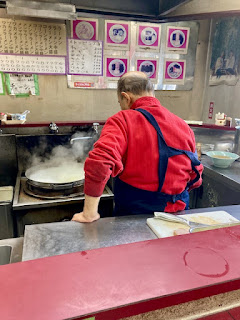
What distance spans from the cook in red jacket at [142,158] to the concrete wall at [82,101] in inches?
69.0

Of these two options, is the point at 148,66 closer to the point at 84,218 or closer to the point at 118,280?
the point at 84,218

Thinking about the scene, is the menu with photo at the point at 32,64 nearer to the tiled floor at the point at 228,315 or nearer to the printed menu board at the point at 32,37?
the printed menu board at the point at 32,37

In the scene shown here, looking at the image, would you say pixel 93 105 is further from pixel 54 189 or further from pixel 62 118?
pixel 54 189

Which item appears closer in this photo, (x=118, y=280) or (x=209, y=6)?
(x=118, y=280)

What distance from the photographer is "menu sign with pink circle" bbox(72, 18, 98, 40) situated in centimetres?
302

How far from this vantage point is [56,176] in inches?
99.1

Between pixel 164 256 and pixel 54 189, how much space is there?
1587 mm

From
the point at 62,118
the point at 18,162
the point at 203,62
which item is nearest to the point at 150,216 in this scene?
the point at 18,162

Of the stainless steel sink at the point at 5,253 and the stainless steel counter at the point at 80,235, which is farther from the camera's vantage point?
the stainless steel sink at the point at 5,253

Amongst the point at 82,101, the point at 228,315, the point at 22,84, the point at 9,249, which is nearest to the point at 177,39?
the point at 82,101

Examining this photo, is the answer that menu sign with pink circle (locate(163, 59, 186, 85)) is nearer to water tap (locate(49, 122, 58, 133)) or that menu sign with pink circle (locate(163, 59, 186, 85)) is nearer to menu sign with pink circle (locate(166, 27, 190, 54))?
menu sign with pink circle (locate(166, 27, 190, 54))

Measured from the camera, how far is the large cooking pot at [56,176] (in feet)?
7.39

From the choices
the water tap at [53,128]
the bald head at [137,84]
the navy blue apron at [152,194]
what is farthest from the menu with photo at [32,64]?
the navy blue apron at [152,194]

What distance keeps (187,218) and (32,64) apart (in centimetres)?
255
